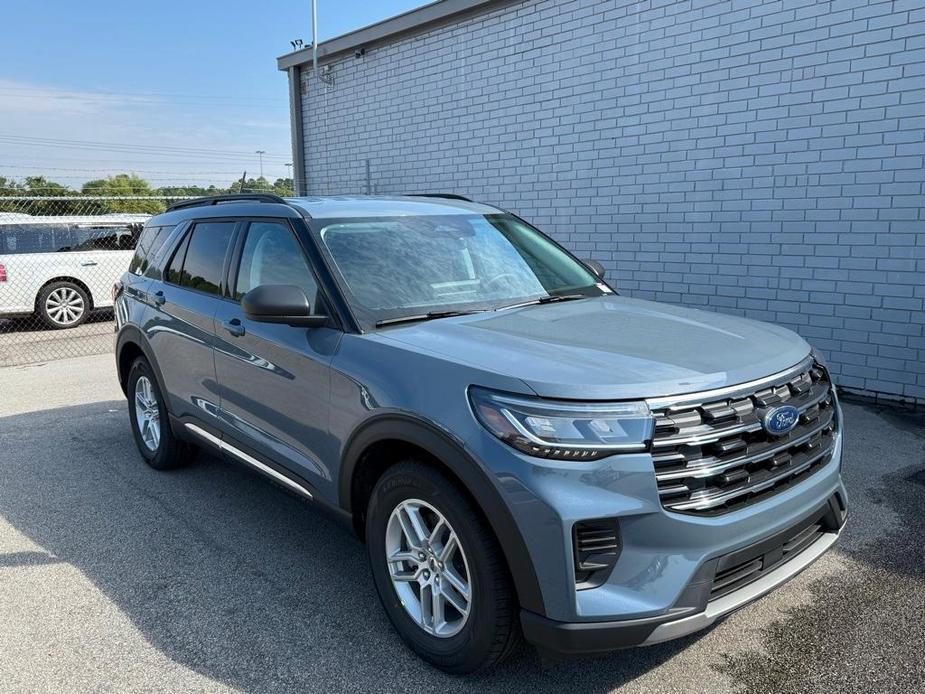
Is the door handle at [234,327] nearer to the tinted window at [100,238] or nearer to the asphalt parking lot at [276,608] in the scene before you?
the asphalt parking lot at [276,608]

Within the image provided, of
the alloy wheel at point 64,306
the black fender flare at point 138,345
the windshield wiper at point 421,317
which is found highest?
the windshield wiper at point 421,317

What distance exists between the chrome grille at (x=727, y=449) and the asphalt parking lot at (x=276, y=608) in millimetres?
784

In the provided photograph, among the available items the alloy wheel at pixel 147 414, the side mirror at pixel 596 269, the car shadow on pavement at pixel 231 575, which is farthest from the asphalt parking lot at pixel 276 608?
the side mirror at pixel 596 269

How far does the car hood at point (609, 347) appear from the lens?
2.33 m

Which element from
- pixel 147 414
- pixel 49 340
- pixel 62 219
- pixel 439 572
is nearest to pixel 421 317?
pixel 439 572

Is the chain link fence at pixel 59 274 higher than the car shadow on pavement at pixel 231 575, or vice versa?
the chain link fence at pixel 59 274

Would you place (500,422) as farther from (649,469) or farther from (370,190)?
(370,190)

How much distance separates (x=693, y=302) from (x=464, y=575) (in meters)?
5.85

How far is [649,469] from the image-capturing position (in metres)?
2.21

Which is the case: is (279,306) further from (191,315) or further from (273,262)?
(191,315)

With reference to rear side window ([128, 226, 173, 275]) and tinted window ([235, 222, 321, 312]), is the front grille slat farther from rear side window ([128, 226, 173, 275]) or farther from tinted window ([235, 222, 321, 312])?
rear side window ([128, 226, 173, 275])

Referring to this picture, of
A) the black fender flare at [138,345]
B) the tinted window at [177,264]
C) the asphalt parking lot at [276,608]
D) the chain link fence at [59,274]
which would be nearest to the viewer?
the asphalt parking lot at [276,608]

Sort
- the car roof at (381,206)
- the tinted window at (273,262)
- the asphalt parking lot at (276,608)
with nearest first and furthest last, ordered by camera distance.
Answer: the asphalt parking lot at (276,608) → the tinted window at (273,262) → the car roof at (381,206)

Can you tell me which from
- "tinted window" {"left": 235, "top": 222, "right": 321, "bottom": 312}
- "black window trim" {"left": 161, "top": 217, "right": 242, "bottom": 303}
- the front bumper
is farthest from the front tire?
"black window trim" {"left": 161, "top": 217, "right": 242, "bottom": 303}
